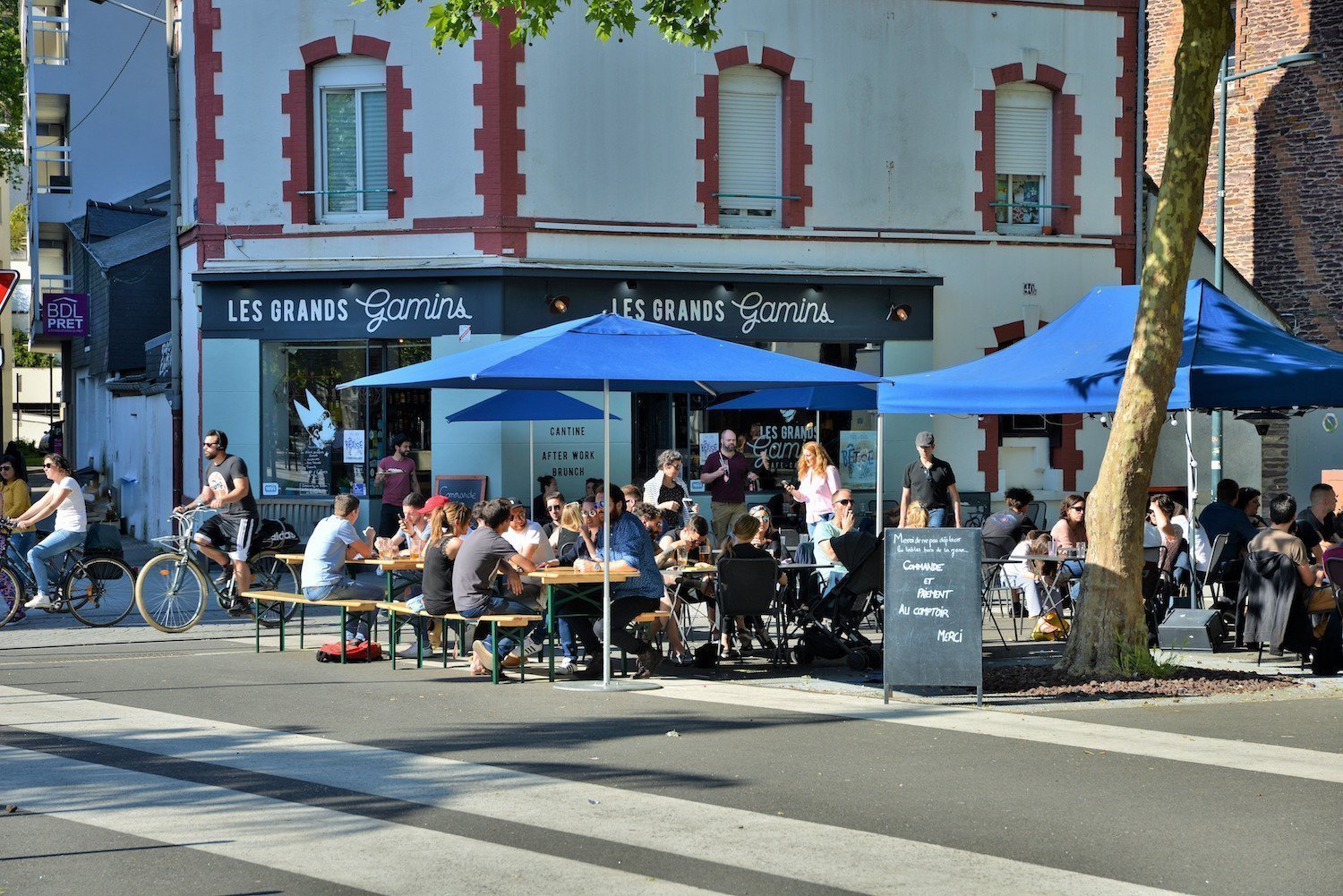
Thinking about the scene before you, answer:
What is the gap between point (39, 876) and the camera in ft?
20.5

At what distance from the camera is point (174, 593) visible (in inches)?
585

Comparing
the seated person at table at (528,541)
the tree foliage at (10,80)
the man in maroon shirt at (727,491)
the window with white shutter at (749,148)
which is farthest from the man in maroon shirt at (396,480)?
the tree foliage at (10,80)

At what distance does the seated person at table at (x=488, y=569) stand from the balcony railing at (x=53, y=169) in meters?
31.7

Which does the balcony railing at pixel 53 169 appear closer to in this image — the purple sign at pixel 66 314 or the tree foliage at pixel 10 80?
the tree foliage at pixel 10 80

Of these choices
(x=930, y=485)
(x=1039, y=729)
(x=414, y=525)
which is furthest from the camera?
(x=930, y=485)

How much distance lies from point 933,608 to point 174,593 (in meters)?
7.69

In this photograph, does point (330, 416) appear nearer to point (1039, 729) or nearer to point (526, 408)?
point (526, 408)

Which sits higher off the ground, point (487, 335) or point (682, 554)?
point (487, 335)

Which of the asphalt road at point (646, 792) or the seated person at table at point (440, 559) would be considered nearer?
the asphalt road at point (646, 792)

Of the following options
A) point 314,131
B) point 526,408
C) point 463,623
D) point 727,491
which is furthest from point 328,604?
point 314,131

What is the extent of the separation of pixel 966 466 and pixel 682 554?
30.9 ft

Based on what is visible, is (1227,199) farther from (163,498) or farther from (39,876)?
(39,876)

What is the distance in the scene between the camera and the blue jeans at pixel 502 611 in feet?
38.7

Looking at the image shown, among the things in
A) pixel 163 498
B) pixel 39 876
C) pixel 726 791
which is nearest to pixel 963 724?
pixel 726 791
